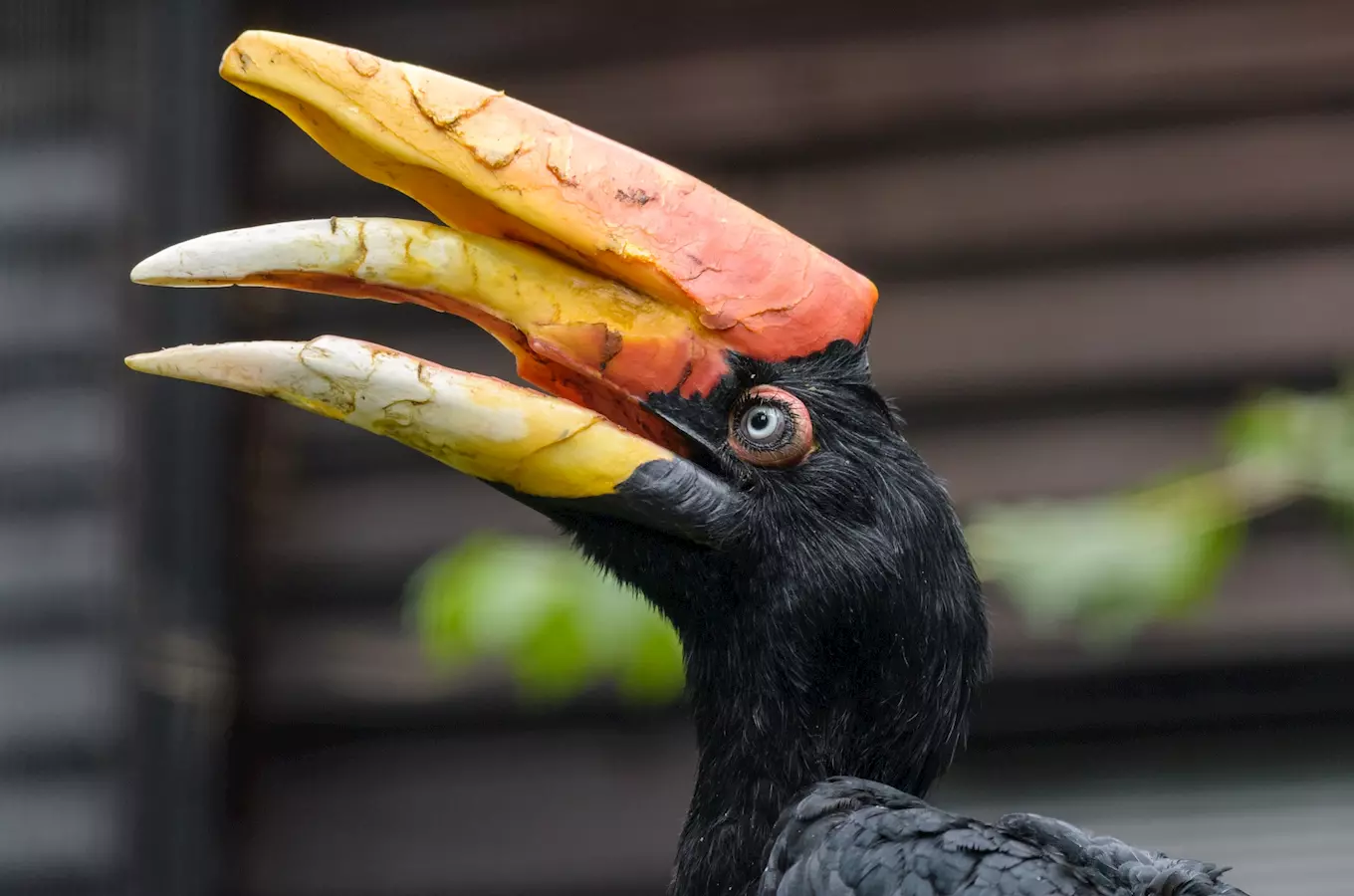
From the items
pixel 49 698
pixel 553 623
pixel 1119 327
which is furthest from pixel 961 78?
pixel 49 698

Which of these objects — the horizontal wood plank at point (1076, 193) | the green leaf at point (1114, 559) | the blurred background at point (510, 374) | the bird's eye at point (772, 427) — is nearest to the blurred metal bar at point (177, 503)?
the blurred background at point (510, 374)

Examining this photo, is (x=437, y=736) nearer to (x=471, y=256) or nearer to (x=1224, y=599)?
(x=1224, y=599)

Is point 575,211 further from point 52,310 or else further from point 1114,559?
point 52,310

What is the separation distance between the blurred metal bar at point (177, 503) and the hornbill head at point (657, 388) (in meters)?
2.27

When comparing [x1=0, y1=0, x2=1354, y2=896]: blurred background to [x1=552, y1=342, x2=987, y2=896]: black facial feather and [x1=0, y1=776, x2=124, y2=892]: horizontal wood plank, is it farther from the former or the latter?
[x1=552, y1=342, x2=987, y2=896]: black facial feather

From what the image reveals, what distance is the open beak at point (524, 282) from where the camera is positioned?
1.67 m

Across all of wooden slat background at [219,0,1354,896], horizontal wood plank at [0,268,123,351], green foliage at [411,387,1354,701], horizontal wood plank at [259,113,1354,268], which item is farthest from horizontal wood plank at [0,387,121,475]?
horizontal wood plank at [259,113,1354,268]

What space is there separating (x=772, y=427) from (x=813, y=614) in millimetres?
233

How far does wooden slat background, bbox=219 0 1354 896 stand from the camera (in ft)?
12.2

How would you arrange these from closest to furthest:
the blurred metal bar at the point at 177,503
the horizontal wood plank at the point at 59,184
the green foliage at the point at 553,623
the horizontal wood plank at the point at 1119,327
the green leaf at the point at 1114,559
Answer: the green leaf at the point at 1114,559
the green foliage at the point at 553,623
the horizontal wood plank at the point at 1119,327
the blurred metal bar at the point at 177,503
the horizontal wood plank at the point at 59,184

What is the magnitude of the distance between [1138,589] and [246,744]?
259 centimetres

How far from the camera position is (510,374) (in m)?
4.04

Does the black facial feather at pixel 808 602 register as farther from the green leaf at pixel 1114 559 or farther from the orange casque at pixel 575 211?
the green leaf at pixel 1114 559

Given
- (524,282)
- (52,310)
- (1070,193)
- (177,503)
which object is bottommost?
(177,503)
